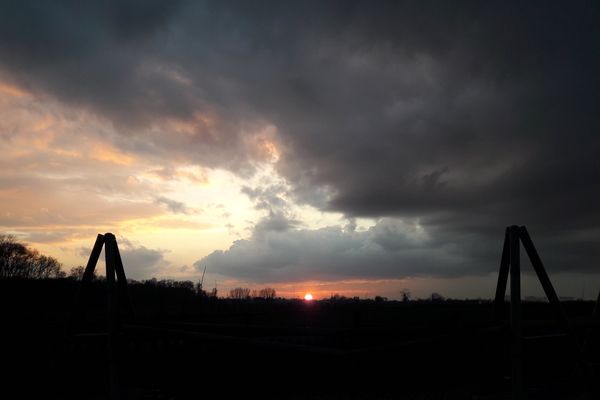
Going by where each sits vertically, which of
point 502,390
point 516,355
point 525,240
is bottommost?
point 502,390

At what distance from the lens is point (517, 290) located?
6418mm

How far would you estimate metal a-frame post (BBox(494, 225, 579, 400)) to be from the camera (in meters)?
6.19

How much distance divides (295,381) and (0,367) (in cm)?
821

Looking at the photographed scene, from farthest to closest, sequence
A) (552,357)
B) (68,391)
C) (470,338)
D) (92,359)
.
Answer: (552,357) < (92,359) < (68,391) < (470,338)

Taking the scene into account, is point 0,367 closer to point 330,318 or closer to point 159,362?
point 159,362

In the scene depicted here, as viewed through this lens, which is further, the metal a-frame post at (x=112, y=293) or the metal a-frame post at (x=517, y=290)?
the metal a-frame post at (x=112, y=293)

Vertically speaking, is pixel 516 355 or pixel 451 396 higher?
pixel 516 355

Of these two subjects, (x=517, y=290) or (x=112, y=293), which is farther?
(x=112, y=293)

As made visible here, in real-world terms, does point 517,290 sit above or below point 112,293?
above

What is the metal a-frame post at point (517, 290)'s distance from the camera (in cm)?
619

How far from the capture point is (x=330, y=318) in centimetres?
2070

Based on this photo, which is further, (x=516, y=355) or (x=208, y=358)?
(x=208, y=358)

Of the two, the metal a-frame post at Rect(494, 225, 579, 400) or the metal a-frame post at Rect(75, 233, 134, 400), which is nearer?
the metal a-frame post at Rect(494, 225, 579, 400)

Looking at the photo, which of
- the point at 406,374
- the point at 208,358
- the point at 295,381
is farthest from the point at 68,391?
the point at 406,374
